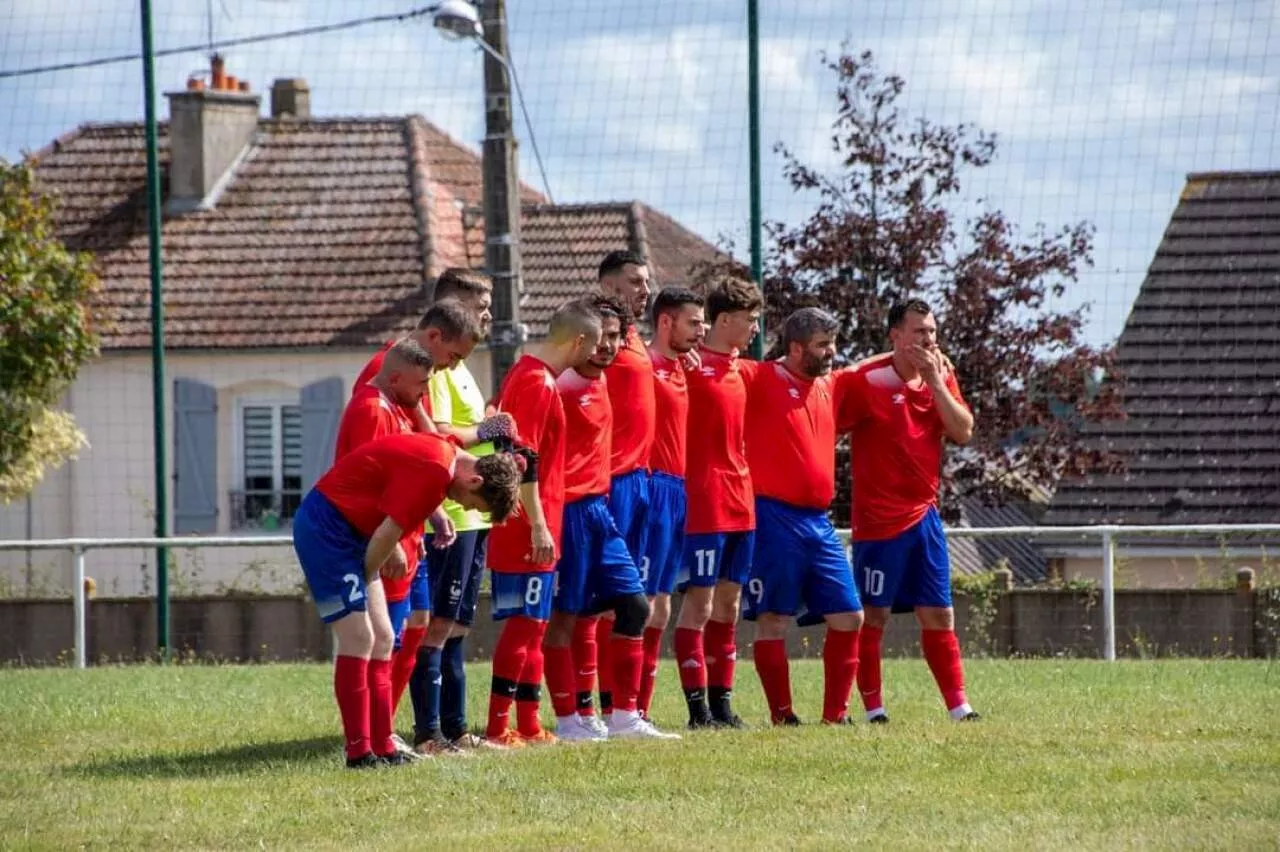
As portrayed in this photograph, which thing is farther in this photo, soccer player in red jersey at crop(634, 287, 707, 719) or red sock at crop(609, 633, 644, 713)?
soccer player in red jersey at crop(634, 287, 707, 719)

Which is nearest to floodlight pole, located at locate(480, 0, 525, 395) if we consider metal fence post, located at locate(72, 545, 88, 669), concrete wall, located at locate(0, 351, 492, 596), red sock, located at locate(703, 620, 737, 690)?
metal fence post, located at locate(72, 545, 88, 669)

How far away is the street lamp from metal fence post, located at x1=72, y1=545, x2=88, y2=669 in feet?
11.9

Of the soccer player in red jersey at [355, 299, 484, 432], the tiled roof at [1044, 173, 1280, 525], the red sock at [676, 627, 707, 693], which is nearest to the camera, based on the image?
the soccer player in red jersey at [355, 299, 484, 432]

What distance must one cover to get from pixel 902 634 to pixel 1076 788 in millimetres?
8854

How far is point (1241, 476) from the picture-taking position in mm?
19234

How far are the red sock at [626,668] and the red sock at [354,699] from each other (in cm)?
146

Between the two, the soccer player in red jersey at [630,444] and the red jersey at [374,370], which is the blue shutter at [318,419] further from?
the red jersey at [374,370]

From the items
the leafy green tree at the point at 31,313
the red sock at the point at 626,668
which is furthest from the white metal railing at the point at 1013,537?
the red sock at the point at 626,668

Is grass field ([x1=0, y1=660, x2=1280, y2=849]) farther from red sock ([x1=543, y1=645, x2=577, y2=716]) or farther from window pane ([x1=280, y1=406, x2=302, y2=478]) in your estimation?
window pane ([x1=280, y1=406, x2=302, y2=478])

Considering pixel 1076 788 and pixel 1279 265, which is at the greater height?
pixel 1279 265

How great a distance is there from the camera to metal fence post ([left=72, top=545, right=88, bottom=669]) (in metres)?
15.8

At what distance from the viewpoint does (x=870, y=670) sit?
10273 millimetres

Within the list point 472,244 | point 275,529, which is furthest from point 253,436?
point 472,244

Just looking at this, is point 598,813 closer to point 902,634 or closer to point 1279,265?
point 902,634
